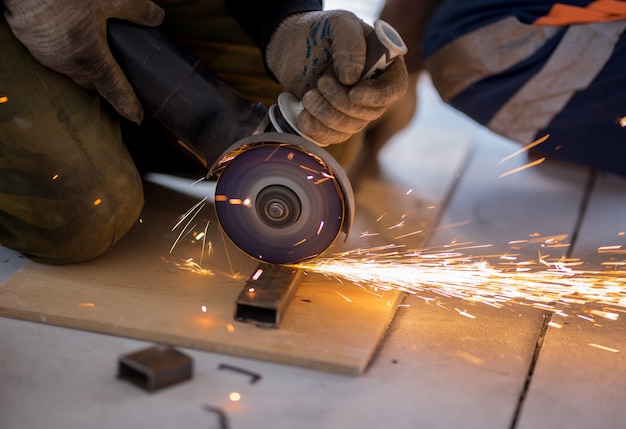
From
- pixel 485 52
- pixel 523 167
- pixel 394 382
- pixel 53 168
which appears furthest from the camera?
pixel 523 167

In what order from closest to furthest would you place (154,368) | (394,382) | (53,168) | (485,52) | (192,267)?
(154,368)
(394,382)
(53,168)
(192,267)
(485,52)

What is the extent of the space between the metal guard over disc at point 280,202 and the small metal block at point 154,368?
41cm

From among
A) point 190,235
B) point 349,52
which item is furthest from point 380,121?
point 349,52

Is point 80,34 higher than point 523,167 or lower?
lower

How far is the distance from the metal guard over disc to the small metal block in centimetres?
41

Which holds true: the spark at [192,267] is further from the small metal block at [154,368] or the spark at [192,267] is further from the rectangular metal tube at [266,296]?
the small metal block at [154,368]

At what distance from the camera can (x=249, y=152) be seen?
198cm

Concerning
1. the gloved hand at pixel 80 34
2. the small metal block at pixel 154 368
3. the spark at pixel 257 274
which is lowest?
the small metal block at pixel 154 368

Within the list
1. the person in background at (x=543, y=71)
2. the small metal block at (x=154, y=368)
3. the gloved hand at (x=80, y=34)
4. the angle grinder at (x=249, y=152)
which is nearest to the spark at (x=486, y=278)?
the angle grinder at (x=249, y=152)

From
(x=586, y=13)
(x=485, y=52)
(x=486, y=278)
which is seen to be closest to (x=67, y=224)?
(x=486, y=278)

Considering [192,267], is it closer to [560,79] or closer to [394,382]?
[394,382]

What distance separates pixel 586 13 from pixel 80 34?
139 centimetres

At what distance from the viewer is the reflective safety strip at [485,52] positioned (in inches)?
95.5

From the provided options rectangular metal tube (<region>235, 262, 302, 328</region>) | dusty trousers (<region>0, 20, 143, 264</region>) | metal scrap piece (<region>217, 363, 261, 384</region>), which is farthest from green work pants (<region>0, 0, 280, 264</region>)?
metal scrap piece (<region>217, 363, 261, 384</region>)
